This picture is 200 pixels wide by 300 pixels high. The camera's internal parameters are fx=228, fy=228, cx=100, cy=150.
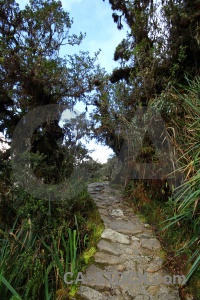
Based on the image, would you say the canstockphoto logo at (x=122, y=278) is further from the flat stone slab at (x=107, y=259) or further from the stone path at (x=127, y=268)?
the flat stone slab at (x=107, y=259)

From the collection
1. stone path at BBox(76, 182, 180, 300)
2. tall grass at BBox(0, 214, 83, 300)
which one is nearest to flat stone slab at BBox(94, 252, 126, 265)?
stone path at BBox(76, 182, 180, 300)

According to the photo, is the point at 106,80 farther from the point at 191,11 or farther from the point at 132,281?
the point at 132,281

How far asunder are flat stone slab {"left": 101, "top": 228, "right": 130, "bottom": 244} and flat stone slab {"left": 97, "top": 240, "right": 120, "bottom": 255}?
0.10 m

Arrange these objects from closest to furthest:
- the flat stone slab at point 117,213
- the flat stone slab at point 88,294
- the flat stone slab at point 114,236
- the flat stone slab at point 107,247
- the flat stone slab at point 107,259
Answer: the flat stone slab at point 88,294 → the flat stone slab at point 107,259 → the flat stone slab at point 107,247 → the flat stone slab at point 114,236 → the flat stone slab at point 117,213

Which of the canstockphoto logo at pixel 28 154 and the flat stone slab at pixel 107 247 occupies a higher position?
the canstockphoto logo at pixel 28 154

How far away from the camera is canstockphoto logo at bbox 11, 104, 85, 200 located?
2.96 metres

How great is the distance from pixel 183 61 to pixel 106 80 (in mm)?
1650

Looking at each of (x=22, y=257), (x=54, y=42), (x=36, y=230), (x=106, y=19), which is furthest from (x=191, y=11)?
(x=22, y=257)

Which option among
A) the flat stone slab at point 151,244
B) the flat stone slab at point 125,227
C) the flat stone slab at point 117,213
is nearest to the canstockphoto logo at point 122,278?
the flat stone slab at point 151,244

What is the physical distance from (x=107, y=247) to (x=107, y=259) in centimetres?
19

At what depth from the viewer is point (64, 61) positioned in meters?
4.98

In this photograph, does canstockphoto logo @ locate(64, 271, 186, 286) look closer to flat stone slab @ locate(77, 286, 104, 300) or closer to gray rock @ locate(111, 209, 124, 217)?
flat stone slab @ locate(77, 286, 104, 300)

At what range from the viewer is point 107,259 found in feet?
7.88

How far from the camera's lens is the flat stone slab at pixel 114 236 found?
2.74m
